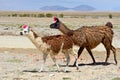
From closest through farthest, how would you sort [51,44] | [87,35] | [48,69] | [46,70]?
[51,44] < [46,70] < [48,69] < [87,35]

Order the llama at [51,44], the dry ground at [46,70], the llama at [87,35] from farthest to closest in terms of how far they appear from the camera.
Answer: the llama at [87,35]
the llama at [51,44]
the dry ground at [46,70]

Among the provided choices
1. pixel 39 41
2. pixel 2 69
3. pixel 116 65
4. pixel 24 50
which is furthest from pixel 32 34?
pixel 24 50

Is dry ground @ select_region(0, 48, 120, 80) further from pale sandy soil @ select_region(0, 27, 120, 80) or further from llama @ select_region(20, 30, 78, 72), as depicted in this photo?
llama @ select_region(20, 30, 78, 72)

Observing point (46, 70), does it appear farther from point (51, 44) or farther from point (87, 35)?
point (87, 35)

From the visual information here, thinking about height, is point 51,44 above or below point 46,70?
above

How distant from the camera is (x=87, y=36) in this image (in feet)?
58.7

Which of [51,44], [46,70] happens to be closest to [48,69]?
[46,70]

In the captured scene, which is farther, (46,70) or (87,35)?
(87,35)

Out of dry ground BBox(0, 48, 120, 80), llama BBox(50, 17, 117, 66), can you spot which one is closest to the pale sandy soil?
dry ground BBox(0, 48, 120, 80)

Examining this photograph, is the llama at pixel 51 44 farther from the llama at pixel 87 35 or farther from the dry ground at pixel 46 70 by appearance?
the llama at pixel 87 35

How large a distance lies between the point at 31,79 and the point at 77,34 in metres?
4.17

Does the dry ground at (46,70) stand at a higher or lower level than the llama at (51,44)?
lower

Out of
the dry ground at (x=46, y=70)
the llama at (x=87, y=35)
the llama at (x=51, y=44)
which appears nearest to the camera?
the dry ground at (x=46, y=70)

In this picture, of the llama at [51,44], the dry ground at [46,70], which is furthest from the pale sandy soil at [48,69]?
the llama at [51,44]
